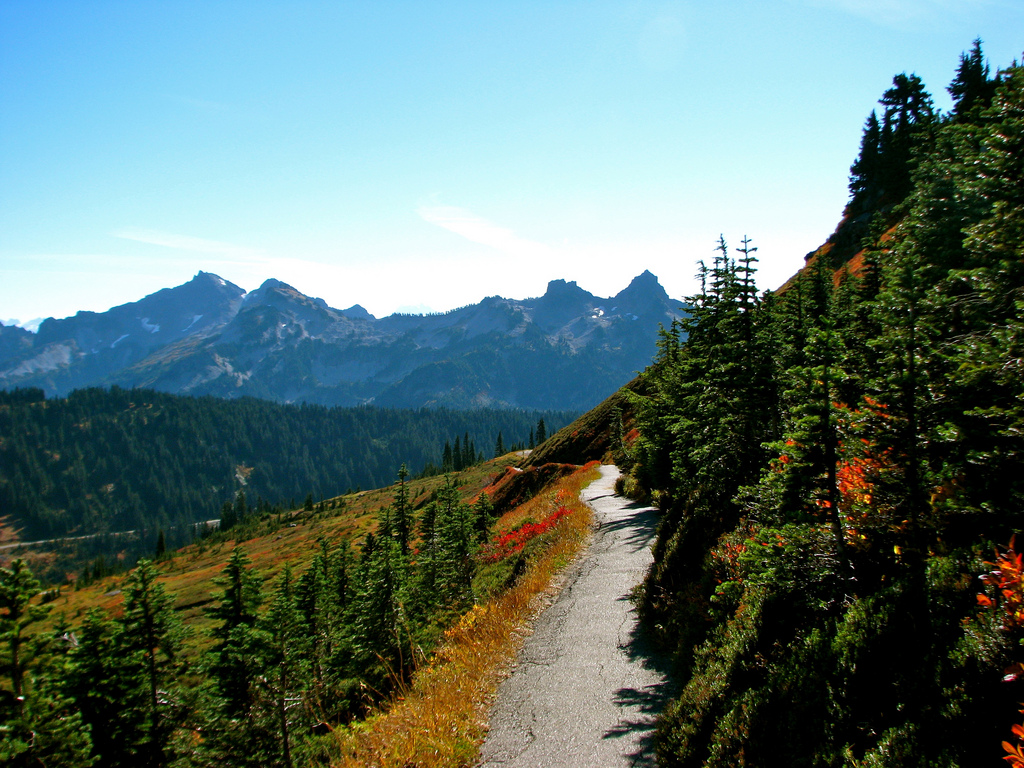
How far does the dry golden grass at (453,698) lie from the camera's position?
7.70m

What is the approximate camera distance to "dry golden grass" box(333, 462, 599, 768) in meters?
7.70

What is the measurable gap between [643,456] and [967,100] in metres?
66.1

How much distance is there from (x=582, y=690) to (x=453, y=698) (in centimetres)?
239

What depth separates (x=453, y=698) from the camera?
30.1 ft

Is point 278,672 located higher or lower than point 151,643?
lower

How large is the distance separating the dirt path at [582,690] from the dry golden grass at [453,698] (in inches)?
13.5

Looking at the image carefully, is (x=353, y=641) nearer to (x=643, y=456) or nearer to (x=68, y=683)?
(x=68, y=683)

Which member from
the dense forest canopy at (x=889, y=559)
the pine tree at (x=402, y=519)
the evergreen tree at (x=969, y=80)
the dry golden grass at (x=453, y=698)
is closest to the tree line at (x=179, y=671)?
the dry golden grass at (x=453, y=698)

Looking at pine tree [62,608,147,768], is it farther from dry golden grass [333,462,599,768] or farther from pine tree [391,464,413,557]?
dry golden grass [333,462,599,768]

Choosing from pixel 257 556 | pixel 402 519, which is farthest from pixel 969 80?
pixel 257 556

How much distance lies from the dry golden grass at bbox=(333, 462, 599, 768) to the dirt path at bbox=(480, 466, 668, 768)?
0.34 meters

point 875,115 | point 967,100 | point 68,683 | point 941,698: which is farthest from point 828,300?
point 875,115

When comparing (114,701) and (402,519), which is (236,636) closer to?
(114,701)

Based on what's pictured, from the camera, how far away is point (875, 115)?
7769cm
